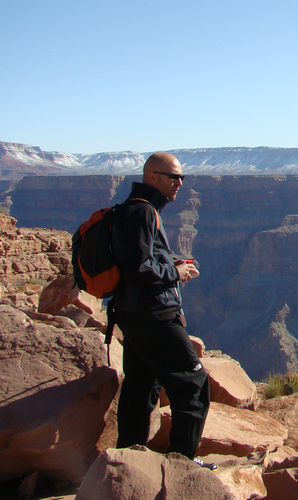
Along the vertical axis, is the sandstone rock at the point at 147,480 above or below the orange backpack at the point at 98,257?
below

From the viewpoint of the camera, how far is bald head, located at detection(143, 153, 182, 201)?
255 centimetres

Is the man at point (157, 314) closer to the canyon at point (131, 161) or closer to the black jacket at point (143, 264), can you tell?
the black jacket at point (143, 264)

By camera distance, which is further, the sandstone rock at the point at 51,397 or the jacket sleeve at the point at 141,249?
the sandstone rock at the point at 51,397

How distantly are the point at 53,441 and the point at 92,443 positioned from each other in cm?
27

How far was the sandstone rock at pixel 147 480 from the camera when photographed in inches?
71.6

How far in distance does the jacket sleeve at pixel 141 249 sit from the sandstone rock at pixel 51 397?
34.9 inches

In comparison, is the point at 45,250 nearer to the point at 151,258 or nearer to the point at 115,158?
the point at 151,258

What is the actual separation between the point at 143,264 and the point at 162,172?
0.57 meters

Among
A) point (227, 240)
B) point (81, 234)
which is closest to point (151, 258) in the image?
point (81, 234)

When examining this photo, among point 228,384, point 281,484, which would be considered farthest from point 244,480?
point 228,384

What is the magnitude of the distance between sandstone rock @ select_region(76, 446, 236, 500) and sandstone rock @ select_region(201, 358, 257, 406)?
6.87 feet

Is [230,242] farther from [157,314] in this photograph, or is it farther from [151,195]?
[157,314]

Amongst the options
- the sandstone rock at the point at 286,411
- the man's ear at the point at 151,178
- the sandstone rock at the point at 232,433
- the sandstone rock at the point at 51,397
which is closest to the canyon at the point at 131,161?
the sandstone rock at the point at 286,411

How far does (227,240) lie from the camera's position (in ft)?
238
